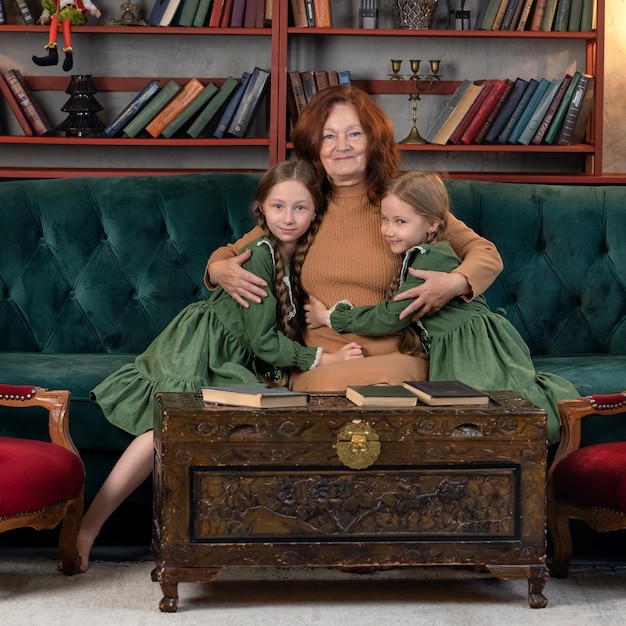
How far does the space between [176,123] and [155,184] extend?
0.96 m

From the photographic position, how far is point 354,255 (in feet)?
8.84

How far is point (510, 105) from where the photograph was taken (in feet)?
13.7

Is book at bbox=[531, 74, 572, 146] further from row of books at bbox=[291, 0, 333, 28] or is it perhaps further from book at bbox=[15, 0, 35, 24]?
book at bbox=[15, 0, 35, 24]

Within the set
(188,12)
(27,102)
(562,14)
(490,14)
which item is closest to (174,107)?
(188,12)

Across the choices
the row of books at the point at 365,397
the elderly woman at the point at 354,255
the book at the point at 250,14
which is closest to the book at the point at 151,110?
the book at the point at 250,14

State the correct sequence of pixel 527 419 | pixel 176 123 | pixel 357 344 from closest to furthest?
pixel 527 419 < pixel 357 344 < pixel 176 123

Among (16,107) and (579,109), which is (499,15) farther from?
(16,107)

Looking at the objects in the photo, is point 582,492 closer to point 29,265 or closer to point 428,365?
point 428,365

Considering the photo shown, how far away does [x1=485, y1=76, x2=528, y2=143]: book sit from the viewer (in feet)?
13.6

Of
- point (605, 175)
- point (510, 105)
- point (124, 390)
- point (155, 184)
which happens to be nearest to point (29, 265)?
point (155, 184)

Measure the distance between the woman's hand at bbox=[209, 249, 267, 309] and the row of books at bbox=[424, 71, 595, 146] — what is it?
1752mm

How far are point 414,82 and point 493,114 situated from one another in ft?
1.38

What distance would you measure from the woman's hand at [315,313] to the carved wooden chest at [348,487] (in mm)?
471

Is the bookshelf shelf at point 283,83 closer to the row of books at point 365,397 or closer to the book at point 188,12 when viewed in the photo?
the book at point 188,12
